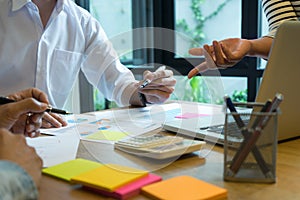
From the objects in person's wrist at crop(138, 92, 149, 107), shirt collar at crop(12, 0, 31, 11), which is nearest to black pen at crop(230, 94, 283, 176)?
person's wrist at crop(138, 92, 149, 107)

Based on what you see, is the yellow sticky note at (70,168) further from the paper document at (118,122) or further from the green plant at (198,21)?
the green plant at (198,21)

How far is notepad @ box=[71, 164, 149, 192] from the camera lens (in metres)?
0.55

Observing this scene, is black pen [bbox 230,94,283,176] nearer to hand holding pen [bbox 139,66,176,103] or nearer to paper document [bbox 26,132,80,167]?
paper document [bbox 26,132,80,167]

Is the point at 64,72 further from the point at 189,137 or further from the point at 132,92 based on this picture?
the point at 189,137

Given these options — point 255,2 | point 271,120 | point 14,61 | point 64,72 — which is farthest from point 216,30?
point 271,120

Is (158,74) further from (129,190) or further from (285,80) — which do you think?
(129,190)

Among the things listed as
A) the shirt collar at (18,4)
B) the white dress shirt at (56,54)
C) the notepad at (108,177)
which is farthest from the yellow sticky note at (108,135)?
the shirt collar at (18,4)

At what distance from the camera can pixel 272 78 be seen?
0.78m

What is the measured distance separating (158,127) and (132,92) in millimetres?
423

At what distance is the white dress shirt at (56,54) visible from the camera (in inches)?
54.4

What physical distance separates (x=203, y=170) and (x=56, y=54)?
3.44ft

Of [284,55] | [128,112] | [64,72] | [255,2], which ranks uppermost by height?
[255,2]

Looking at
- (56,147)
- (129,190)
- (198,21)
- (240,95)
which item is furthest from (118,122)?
(198,21)

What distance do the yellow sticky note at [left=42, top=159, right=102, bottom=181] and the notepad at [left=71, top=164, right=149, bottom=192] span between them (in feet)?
0.08
